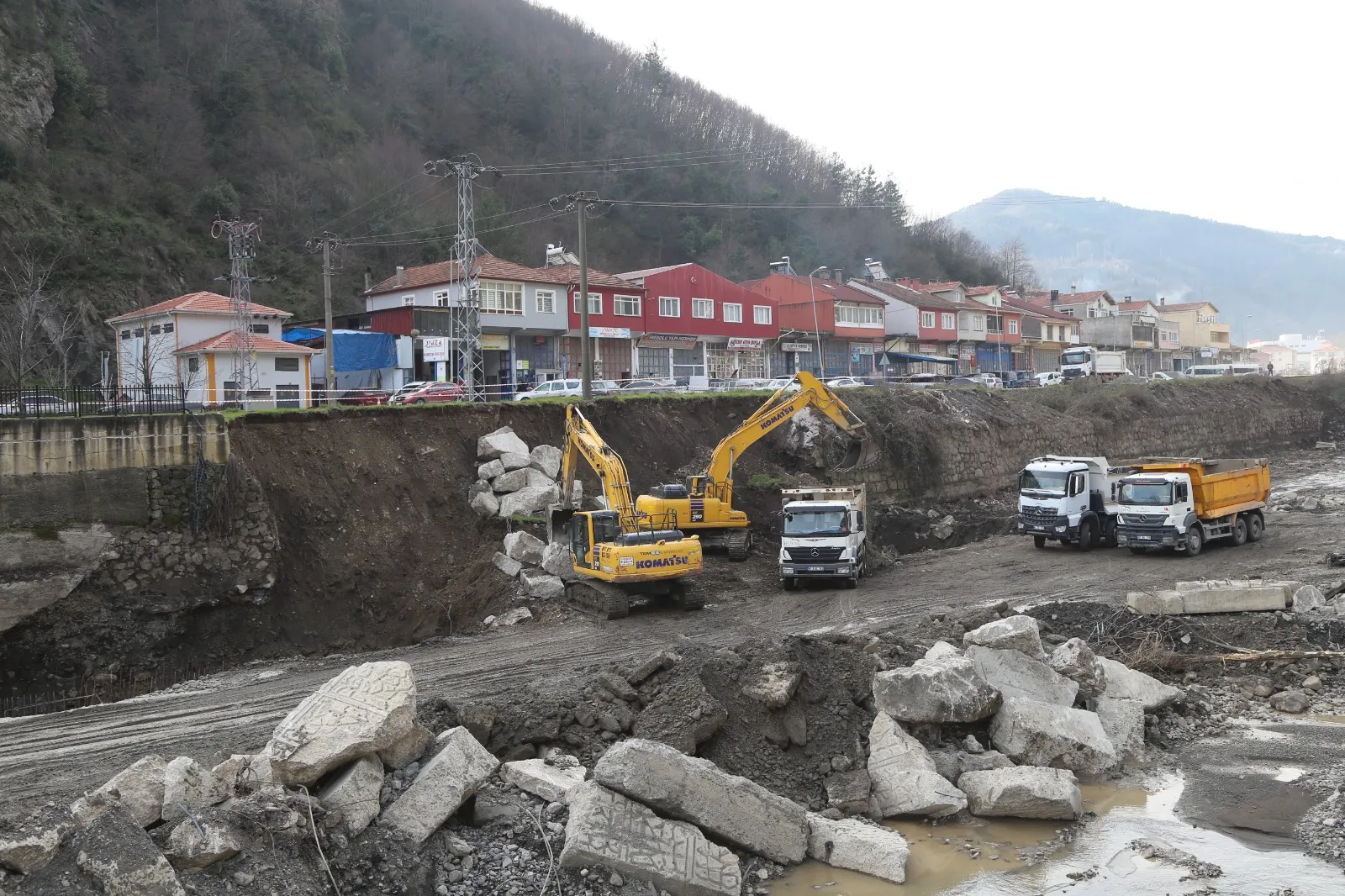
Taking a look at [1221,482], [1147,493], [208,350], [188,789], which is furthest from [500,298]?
[188,789]

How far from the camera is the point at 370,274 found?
216 ft

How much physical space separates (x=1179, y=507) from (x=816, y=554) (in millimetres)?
10047

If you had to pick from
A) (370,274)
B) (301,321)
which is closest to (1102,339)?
(370,274)

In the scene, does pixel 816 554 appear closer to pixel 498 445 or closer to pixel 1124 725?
pixel 1124 725

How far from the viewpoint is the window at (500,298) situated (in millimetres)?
50531

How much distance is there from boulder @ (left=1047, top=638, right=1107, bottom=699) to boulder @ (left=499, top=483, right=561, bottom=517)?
1622cm

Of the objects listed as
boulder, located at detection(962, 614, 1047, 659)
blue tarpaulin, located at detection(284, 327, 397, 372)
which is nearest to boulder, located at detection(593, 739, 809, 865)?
boulder, located at detection(962, 614, 1047, 659)

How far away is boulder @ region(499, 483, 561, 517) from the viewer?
27797 mm

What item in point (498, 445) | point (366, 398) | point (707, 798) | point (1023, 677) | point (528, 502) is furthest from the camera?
point (366, 398)

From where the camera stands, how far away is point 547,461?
30344mm

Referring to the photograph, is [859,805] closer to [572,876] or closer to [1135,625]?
[572,876]

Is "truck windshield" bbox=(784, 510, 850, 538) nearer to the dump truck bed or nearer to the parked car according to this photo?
the dump truck bed

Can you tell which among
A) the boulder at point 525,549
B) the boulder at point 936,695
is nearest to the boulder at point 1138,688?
the boulder at point 936,695

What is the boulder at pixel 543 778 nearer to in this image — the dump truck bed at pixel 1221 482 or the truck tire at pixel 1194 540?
the truck tire at pixel 1194 540
